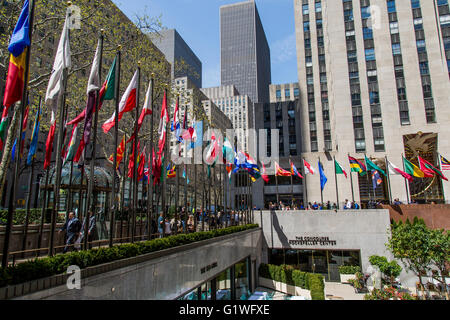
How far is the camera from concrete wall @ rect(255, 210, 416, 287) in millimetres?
27766

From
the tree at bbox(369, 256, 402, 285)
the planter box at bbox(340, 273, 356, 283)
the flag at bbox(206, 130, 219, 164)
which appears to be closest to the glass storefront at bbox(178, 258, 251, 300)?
the flag at bbox(206, 130, 219, 164)

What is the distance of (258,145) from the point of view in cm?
7306

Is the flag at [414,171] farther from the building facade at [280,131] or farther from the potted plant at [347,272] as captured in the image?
the building facade at [280,131]

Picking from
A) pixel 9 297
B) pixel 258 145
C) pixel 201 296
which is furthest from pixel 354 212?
pixel 258 145

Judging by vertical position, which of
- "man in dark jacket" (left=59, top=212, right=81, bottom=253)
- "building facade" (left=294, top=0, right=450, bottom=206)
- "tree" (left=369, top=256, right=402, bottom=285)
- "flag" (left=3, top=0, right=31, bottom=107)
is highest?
"building facade" (left=294, top=0, right=450, bottom=206)

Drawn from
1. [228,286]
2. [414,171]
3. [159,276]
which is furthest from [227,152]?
[414,171]

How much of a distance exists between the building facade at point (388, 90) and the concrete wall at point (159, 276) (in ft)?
110

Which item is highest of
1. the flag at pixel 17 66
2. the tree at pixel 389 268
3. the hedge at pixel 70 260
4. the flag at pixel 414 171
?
the flag at pixel 17 66

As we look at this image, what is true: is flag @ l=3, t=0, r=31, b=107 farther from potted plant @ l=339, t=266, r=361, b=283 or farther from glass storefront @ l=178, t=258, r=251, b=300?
potted plant @ l=339, t=266, r=361, b=283

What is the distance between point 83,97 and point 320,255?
26.2 meters

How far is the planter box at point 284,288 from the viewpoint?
24377 millimetres

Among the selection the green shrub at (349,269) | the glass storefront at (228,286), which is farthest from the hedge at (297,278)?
the green shrub at (349,269)

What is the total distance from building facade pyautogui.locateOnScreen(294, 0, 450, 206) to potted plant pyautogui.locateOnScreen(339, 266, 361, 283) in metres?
18.1

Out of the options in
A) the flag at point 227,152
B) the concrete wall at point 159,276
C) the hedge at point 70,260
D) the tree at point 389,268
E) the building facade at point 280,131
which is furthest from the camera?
the building facade at point 280,131
